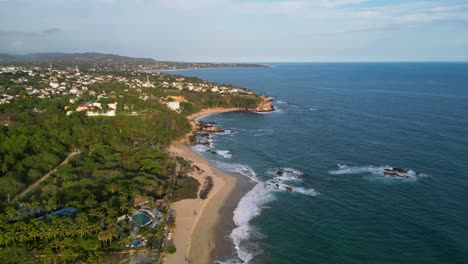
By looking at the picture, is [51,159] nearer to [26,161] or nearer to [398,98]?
[26,161]

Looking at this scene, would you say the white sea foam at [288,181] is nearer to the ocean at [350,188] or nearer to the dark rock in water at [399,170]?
the ocean at [350,188]

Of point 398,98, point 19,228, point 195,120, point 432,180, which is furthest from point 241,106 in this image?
point 19,228

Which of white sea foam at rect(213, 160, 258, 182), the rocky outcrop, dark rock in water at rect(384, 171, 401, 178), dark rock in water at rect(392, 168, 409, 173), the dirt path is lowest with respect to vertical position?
white sea foam at rect(213, 160, 258, 182)

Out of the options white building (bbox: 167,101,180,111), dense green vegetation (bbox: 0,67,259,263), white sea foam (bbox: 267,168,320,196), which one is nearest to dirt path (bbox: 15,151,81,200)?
dense green vegetation (bbox: 0,67,259,263)

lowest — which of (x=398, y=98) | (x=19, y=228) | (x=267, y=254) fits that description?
(x=267, y=254)

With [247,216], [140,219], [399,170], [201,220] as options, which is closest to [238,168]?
[247,216]

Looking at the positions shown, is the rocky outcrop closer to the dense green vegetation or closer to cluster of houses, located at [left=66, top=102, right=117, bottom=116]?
the dense green vegetation
